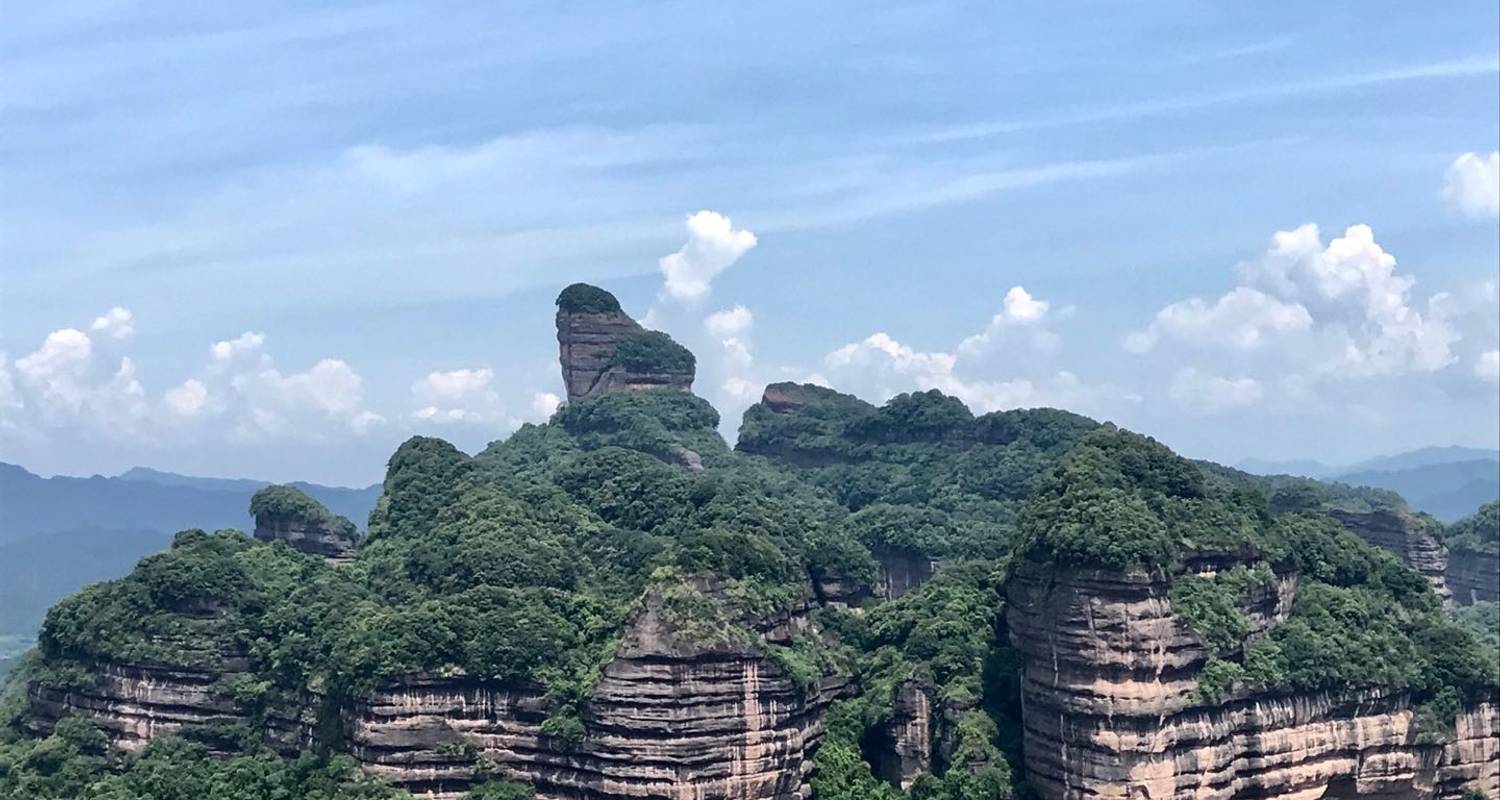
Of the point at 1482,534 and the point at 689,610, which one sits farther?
the point at 1482,534

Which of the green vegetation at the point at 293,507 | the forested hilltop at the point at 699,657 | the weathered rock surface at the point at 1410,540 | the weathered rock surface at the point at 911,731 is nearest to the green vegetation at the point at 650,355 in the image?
the green vegetation at the point at 293,507

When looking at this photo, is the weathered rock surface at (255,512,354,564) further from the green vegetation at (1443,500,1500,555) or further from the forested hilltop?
the green vegetation at (1443,500,1500,555)

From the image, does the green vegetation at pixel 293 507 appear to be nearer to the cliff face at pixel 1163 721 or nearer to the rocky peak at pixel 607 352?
the rocky peak at pixel 607 352

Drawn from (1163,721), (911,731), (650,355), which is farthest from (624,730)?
(650,355)

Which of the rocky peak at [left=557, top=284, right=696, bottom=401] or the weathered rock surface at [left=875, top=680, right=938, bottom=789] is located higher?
the rocky peak at [left=557, top=284, right=696, bottom=401]

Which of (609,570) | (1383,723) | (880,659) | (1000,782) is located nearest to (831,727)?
(880,659)

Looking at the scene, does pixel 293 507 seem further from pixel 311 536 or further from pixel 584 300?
pixel 584 300

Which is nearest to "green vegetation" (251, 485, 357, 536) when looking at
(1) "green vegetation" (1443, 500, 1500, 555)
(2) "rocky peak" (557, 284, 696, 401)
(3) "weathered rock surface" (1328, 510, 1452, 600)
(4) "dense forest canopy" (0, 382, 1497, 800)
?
(4) "dense forest canopy" (0, 382, 1497, 800)
